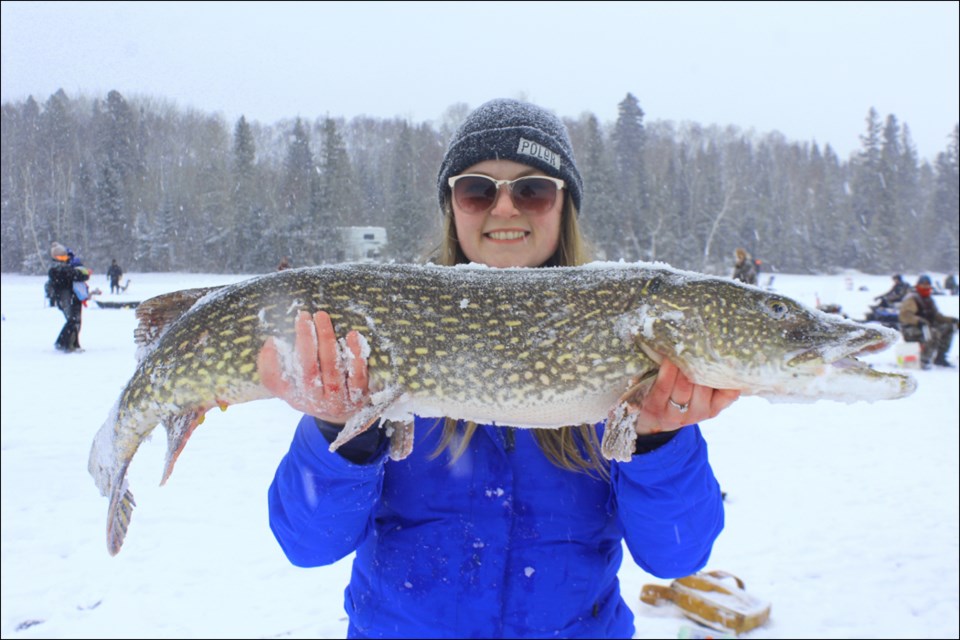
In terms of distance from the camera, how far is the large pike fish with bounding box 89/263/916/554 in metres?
1.94

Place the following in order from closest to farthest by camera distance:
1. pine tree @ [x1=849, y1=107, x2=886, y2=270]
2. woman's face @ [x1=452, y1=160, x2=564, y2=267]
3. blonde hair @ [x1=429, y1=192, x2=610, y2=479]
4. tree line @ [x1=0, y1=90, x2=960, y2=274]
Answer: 1. blonde hair @ [x1=429, y1=192, x2=610, y2=479]
2. woman's face @ [x1=452, y1=160, x2=564, y2=267]
3. tree line @ [x1=0, y1=90, x2=960, y2=274]
4. pine tree @ [x1=849, y1=107, x2=886, y2=270]

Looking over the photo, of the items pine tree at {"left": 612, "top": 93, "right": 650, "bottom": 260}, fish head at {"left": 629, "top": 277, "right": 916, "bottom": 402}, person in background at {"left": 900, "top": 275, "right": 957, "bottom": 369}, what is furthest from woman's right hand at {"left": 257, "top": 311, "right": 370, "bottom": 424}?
pine tree at {"left": 612, "top": 93, "right": 650, "bottom": 260}

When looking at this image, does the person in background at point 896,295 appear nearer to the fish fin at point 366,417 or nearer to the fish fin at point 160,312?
the fish fin at point 366,417

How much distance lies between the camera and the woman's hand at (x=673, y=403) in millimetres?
1920

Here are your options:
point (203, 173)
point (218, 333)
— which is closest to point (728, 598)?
point (218, 333)

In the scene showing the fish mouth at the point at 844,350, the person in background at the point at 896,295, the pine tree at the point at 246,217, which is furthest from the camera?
the pine tree at the point at 246,217

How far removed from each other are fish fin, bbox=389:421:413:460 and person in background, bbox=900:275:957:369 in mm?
12028

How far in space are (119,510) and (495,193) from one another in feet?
5.79

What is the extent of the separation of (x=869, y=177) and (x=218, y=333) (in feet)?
243

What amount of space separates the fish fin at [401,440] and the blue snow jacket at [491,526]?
0.06 meters

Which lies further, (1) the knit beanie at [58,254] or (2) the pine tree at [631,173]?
(2) the pine tree at [631,173]

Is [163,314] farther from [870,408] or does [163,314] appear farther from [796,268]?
[796,268]

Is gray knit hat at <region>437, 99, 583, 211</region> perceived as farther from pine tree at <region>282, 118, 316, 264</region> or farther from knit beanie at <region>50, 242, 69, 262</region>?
pine tree at <region>282, 118, 316, 264</region>

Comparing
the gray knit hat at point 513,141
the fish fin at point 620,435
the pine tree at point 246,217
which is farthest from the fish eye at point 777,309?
the pine tree at point 246,217
